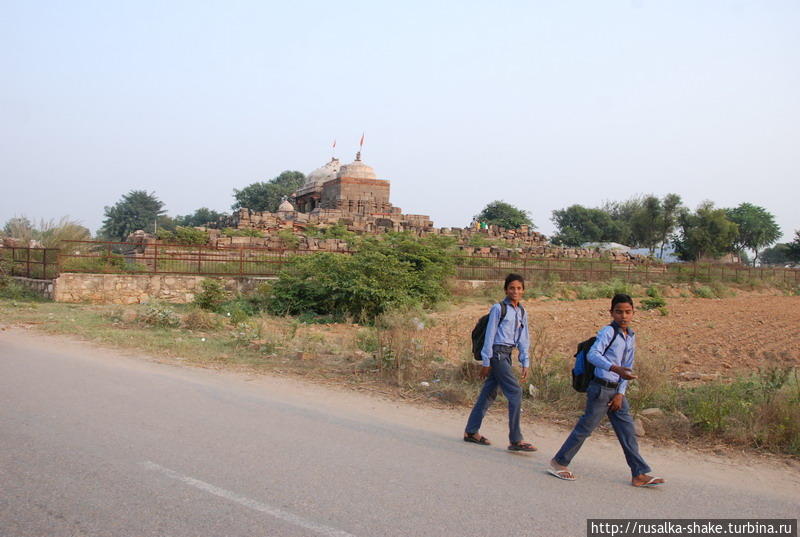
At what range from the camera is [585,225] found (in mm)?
59656

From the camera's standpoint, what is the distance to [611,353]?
434cm

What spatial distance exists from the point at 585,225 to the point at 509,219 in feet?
29.6

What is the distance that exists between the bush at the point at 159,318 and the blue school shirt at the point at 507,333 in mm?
9003

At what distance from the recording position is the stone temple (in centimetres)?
3312

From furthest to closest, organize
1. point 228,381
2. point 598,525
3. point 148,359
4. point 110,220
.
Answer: point 110,220
point 148,359
point 228,381
point 598,525

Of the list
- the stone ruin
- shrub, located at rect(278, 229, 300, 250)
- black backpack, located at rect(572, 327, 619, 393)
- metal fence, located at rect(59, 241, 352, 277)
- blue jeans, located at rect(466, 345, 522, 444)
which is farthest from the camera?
the stone ruin

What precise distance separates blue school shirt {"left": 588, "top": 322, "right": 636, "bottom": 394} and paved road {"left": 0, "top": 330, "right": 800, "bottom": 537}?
78 cm

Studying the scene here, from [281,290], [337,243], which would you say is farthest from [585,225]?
[281,290]

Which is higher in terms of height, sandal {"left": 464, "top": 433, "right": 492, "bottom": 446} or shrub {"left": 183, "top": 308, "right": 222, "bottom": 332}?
shrub {"left": 183, "top": 308, "right": 222, "bottom": 332}

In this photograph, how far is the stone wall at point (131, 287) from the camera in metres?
17.3

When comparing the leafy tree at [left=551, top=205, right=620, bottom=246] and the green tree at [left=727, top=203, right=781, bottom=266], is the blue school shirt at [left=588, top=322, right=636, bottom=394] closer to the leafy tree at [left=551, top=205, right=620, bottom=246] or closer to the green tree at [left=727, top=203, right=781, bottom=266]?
the leafy tree at [left=551, top=205, right=620, bottom=246]

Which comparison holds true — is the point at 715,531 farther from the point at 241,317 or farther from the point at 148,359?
the point at 241,317

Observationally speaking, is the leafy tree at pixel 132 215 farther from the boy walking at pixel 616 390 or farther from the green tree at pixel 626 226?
the boy walking at pixel 616 390

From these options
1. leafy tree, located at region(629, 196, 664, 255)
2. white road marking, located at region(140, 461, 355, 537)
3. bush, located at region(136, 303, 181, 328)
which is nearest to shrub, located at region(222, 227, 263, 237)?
bush, located at region(136, 303, 181, 328)
